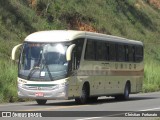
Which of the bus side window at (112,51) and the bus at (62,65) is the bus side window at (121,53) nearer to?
the bus side window at (112,51)

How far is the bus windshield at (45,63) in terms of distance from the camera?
23.5 meters

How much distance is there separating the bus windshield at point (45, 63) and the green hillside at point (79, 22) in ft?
10.9

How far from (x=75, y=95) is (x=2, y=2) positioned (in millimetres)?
21489

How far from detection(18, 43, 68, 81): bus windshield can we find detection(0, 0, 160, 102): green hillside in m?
3.33

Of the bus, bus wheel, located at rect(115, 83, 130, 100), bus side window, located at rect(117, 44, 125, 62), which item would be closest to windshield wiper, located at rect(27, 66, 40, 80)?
the bus

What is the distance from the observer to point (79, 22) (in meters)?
52.1

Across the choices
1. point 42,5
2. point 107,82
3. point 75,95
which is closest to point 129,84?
point 107,82

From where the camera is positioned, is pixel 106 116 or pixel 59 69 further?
pixel 59 69

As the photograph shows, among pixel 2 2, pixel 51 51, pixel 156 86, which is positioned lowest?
pixel 156 86

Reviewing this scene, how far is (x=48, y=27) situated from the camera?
46688mm

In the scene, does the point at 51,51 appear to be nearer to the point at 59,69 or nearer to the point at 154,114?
the point at 59,69

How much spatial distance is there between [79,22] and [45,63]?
28.7 meters

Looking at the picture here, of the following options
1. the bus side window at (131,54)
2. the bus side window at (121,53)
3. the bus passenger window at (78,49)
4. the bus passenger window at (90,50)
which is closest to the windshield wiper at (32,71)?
the bus passenger window at (78,49)

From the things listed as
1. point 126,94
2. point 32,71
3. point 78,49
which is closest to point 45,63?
point 32,71
